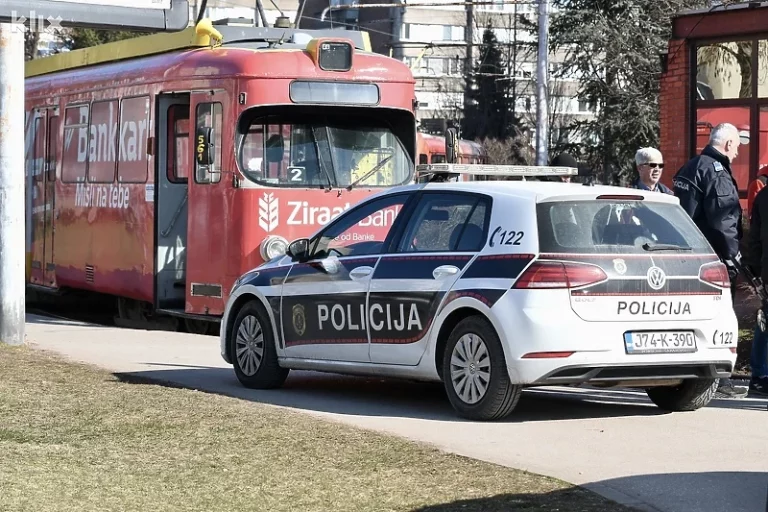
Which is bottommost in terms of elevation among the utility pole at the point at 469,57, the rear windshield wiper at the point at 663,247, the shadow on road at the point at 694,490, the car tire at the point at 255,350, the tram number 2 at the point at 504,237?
the shadow on road at the point at 694,490

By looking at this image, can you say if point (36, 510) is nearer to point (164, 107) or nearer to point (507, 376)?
point (507, 376)

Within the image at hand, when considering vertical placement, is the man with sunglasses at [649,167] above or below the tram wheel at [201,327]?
above

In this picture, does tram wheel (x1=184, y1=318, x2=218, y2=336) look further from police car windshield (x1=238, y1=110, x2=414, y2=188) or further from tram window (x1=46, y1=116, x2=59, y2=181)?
tram window (x1=46, y1=116, x2=59, y2=181)

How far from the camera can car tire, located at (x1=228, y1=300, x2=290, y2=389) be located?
1154 cm

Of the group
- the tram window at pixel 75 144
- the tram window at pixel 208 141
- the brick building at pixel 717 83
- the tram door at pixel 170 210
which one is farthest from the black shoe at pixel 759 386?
the tram window at pixel 75 144

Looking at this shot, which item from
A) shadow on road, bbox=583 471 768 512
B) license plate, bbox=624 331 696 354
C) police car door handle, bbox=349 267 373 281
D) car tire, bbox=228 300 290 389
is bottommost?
shadow on road, bbox=583 471 768 512

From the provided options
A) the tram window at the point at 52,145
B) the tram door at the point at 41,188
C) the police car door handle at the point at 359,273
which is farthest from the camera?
the tram door at the point at 41,188

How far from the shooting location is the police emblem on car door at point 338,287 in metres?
10.7

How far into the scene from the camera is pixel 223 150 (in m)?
15.9

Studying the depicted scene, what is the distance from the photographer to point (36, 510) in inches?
266

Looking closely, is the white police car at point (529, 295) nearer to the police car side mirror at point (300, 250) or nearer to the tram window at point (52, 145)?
the police car side mirror at point (300, 250)

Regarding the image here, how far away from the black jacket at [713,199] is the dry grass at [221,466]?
3.45 m

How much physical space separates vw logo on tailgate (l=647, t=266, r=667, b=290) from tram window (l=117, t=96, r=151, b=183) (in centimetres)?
873

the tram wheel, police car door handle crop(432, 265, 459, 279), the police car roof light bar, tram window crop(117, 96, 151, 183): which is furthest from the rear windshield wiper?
tram window crop(117, 96, 151, 183)
